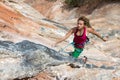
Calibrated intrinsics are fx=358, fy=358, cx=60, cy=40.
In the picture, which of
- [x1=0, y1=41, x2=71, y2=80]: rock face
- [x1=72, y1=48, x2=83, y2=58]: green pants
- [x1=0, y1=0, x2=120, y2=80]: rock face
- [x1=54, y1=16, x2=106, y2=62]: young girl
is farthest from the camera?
[x1=72, y1=48, x2=83, y2=58]: green pants

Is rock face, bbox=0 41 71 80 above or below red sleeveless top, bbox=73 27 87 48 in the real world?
below

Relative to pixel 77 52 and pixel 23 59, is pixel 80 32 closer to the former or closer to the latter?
pixel 77 52

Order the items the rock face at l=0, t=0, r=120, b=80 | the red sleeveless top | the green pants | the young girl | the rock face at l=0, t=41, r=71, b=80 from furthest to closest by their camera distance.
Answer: the green pants, the red sleeveless top, the young girl, the rock face at l=0, t=0, r=120, b=80, the rock face at l=0, t=41, r=71, b=80

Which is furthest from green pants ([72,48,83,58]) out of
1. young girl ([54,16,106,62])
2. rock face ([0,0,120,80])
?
rock face ([0,0,120,80])

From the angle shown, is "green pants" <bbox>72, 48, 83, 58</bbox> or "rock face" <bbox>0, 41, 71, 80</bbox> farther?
"green pants" <bbox>72, 48, 83, 58</bbox>

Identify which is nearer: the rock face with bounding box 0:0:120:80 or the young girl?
the rock face with bounding box 0:0:120:80

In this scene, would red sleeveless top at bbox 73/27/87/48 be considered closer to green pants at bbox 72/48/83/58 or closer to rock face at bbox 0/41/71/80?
green pants at bbox 72/48/83/58

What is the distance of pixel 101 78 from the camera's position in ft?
30.5

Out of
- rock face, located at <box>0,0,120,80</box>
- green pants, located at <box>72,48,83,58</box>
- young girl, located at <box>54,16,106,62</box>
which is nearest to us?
rock face, located at <box>0,0,120,80</box>

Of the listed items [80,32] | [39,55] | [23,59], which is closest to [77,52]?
[80,32]

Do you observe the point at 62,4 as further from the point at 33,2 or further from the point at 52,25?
the point at 52,25

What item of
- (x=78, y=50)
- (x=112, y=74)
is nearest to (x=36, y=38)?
(x=78, y=50)

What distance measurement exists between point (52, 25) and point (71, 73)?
6074 mm

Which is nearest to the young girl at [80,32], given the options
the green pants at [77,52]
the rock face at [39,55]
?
the green pants at [77,52]
